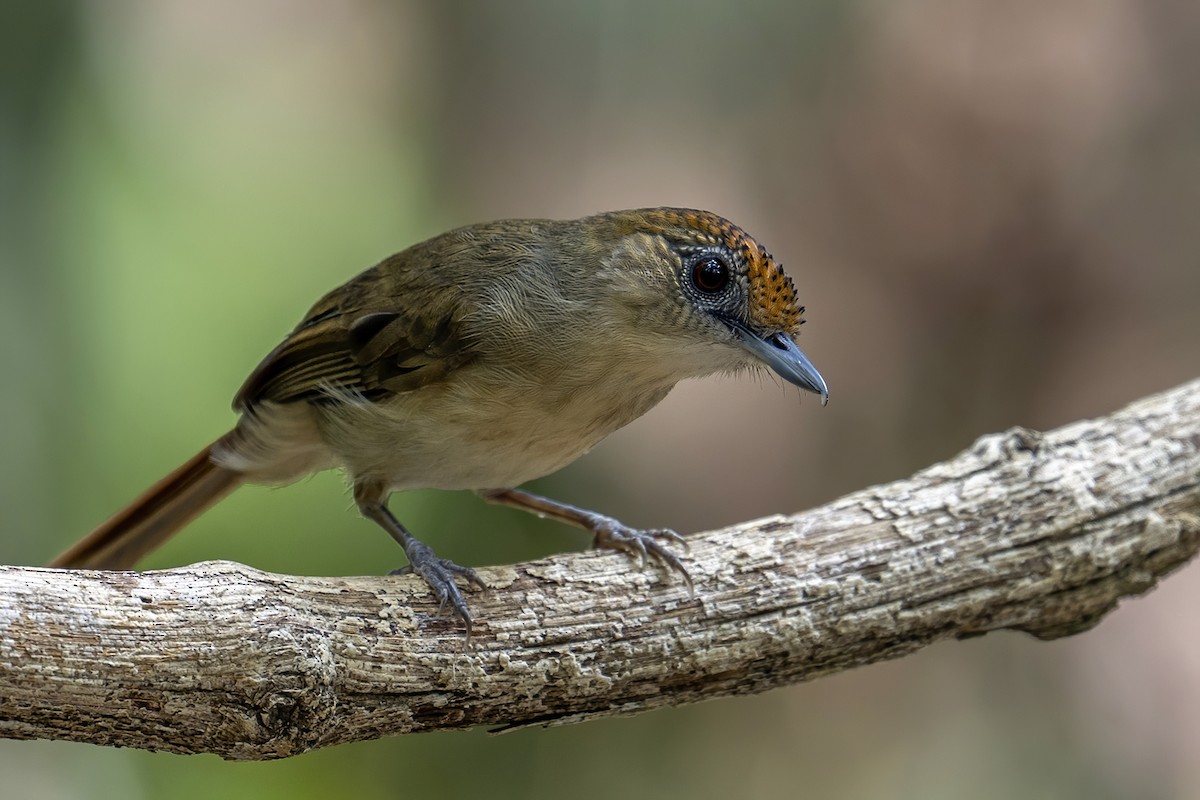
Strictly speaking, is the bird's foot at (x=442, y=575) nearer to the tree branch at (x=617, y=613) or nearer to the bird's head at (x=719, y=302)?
the tree branch at (x=617, y=613)

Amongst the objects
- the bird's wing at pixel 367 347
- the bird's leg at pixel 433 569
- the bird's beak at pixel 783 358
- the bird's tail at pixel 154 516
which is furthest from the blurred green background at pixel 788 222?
the bird's beak at pixel 783 358

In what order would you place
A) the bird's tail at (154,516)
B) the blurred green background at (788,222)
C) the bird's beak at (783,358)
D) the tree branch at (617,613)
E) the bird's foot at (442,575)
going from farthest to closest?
1. the blurred green background at (788,222)
2. the bird's tail at (154,516)
3. the bird's beak at (783,358)
4. the bird's foot at (442,575)
5. the tree branch at (617,613)

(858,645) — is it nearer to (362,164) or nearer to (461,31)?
(362,164)

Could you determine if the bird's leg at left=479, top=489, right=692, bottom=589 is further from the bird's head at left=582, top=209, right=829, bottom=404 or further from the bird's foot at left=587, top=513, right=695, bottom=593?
the bird's head at left=582, top=209, right=829, bottom=404

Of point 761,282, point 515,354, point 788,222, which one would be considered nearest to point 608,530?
point 515,354

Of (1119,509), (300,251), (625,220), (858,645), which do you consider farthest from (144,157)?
A: (1119,509)

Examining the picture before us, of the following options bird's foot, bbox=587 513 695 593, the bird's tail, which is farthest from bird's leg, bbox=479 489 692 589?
the bird's tail
